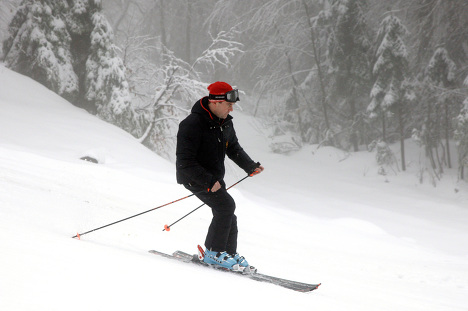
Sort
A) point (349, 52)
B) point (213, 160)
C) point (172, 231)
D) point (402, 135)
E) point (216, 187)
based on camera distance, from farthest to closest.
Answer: point (349, 52), point (402, 135), point (172, 231), point (213, 160), point (216, 187)

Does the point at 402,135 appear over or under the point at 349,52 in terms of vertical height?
under

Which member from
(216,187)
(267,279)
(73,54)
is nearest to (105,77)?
(73,54)

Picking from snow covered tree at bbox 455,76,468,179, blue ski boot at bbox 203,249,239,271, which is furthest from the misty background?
blue ski boot at bbox 203,249,239,271

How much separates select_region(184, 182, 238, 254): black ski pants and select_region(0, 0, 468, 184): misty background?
42.6 feet

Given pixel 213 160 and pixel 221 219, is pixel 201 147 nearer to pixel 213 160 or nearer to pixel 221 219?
pixel 213 160

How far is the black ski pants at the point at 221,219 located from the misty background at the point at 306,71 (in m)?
13.0

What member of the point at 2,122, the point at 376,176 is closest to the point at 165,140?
the point at 2,122

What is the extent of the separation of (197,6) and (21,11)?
1939cm

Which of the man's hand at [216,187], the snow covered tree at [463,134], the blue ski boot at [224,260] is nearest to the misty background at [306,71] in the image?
the snow covered tree at [463,134]

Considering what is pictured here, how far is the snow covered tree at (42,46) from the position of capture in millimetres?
16172

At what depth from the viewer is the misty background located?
16906 mm

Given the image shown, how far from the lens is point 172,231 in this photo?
739 centimetres

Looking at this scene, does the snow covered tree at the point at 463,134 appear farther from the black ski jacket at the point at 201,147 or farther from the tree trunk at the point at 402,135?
the black ski jacket at the point at 201,147

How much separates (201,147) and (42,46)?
13.5 m
